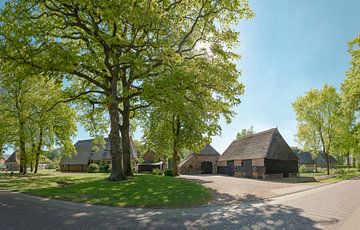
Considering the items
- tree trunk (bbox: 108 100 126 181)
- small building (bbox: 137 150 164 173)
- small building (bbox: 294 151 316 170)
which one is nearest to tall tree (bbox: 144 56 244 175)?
tree trunk (bbox: 108 100 126 181)

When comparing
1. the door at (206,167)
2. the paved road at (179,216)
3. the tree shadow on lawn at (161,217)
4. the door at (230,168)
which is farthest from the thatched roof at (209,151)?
the tree shadow on lawn at (161,217)

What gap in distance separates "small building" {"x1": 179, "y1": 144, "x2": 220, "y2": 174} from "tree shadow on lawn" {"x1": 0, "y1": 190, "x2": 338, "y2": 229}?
39331 mm

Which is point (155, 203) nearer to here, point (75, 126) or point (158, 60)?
point (158, 60)

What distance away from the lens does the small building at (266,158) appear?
34.5m

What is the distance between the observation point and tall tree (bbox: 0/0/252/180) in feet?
51.3

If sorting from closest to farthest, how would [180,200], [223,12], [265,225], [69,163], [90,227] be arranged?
[90,227]
[265,225]
[180,200]
[223,12]
[69,163]

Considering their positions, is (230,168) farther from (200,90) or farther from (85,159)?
(85,159)

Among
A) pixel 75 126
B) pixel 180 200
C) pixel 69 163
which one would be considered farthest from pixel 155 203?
pixel 69 163

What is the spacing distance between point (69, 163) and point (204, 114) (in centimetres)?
4696

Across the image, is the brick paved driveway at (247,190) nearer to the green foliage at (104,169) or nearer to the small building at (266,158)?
the small building at (266,158)

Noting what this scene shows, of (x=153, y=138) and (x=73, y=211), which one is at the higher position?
Result: (x=153, y=138)

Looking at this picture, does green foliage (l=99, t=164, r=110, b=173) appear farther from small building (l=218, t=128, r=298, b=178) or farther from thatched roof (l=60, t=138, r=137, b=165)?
small building (l=218, t=128, r=298, b=178)

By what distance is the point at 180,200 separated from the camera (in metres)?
12.6

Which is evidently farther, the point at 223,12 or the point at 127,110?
the point at 127,110
